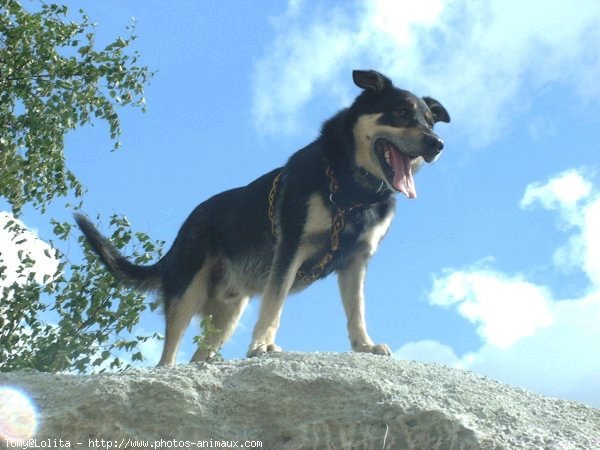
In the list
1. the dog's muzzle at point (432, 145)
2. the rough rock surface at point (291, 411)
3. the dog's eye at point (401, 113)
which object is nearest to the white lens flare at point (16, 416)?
the rough rock surface at point (291, 411)

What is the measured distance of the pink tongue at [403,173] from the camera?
23.1ft

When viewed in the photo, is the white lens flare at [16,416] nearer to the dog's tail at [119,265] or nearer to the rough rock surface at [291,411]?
the rough rock surface at [291,411]

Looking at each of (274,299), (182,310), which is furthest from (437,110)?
(182,310)

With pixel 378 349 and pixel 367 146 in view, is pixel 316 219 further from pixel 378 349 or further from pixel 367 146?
pixel 378 349

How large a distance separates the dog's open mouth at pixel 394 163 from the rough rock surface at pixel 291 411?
7.40 feet

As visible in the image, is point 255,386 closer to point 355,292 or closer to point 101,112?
point 355,292

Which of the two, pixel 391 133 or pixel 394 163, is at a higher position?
pixel 391 133

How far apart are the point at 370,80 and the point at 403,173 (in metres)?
0.88

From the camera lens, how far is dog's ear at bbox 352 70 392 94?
24.1 ft

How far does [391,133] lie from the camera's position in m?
7.12

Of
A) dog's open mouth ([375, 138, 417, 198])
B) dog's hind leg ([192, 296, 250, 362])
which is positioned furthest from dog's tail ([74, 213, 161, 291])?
dog's open mouth ([375, 138, 417, 198])

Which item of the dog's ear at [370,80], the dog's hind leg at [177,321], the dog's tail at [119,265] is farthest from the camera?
the dog's tail at [119,265]

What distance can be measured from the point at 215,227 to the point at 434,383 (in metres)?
3.44

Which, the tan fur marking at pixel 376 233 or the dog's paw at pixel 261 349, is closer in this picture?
the dog's paw at pixel 261 349
